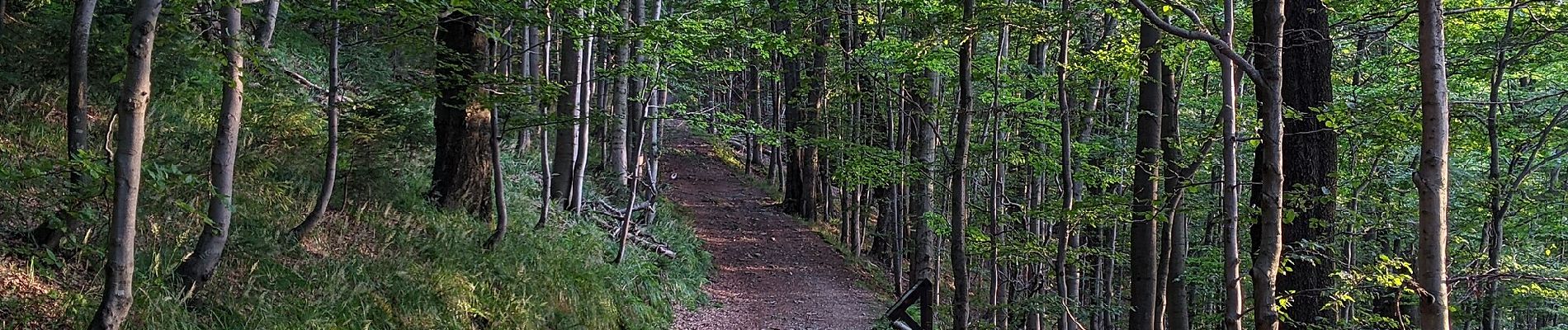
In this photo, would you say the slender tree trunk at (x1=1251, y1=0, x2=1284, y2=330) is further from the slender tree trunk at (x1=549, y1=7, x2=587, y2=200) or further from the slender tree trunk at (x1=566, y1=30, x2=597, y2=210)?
the slender tree trunk at (x1=549, y1=7, x2=587, y2=200)

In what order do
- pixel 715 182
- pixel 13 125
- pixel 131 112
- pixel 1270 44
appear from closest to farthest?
pixel 131 112, pixel 1270 44, pixel 13 125, pixel 715 182

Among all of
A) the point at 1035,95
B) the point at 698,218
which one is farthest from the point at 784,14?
the point at 698,218

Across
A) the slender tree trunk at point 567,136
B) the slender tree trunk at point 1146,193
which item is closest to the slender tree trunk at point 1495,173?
the slender tree trunk at point 1146,193

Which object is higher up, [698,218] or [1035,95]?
[1035,95]

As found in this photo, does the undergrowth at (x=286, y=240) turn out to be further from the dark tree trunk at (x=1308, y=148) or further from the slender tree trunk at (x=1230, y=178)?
the dark tree trunk at (x=1308, y=148)

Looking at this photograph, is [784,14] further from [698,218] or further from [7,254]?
[7,254]

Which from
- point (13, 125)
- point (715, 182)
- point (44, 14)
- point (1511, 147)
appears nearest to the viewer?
point (13, 125)

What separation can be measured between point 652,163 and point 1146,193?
26.7 ft

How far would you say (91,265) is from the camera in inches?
199

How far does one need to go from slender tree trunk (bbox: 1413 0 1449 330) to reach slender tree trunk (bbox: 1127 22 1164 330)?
338 cm

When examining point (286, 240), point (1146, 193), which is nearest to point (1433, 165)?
point (1146, 193)

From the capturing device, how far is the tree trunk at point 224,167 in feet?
14.6

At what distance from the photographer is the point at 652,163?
562 inches

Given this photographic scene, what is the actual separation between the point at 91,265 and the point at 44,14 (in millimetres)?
2651
